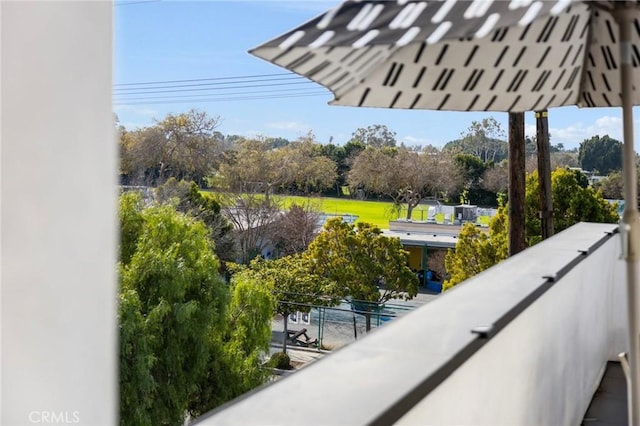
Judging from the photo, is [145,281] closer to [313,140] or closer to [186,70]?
[313,140]

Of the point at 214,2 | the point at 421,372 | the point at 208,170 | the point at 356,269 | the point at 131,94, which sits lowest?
the point at 356,269

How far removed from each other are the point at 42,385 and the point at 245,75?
33402mm

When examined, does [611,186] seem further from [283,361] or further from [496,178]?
[283,361]

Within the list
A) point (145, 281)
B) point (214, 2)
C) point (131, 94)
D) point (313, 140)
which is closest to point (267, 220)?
point (313, 140)

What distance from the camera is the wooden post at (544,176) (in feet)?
18.3

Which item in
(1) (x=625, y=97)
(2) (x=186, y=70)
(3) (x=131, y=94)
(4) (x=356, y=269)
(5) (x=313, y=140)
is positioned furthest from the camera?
(2) (x=186, y=70)

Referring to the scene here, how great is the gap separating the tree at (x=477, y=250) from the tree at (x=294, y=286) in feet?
11.4

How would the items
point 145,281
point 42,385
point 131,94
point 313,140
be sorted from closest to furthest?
point 42,385, point 145,281, point 313,140, point 131,94

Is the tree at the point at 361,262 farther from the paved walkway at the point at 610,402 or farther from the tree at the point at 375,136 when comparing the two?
the paved walkway at the point at 610,402

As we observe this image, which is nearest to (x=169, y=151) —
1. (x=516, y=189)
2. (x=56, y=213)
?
(x=516, y=189)

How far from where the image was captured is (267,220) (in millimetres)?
21031

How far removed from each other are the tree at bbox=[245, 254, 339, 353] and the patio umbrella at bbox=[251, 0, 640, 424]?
1469 centimetres

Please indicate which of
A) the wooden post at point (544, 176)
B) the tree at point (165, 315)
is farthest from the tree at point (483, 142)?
the wooden post at point (544, 176)

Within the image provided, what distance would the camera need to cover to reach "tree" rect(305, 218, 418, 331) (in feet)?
51.9
